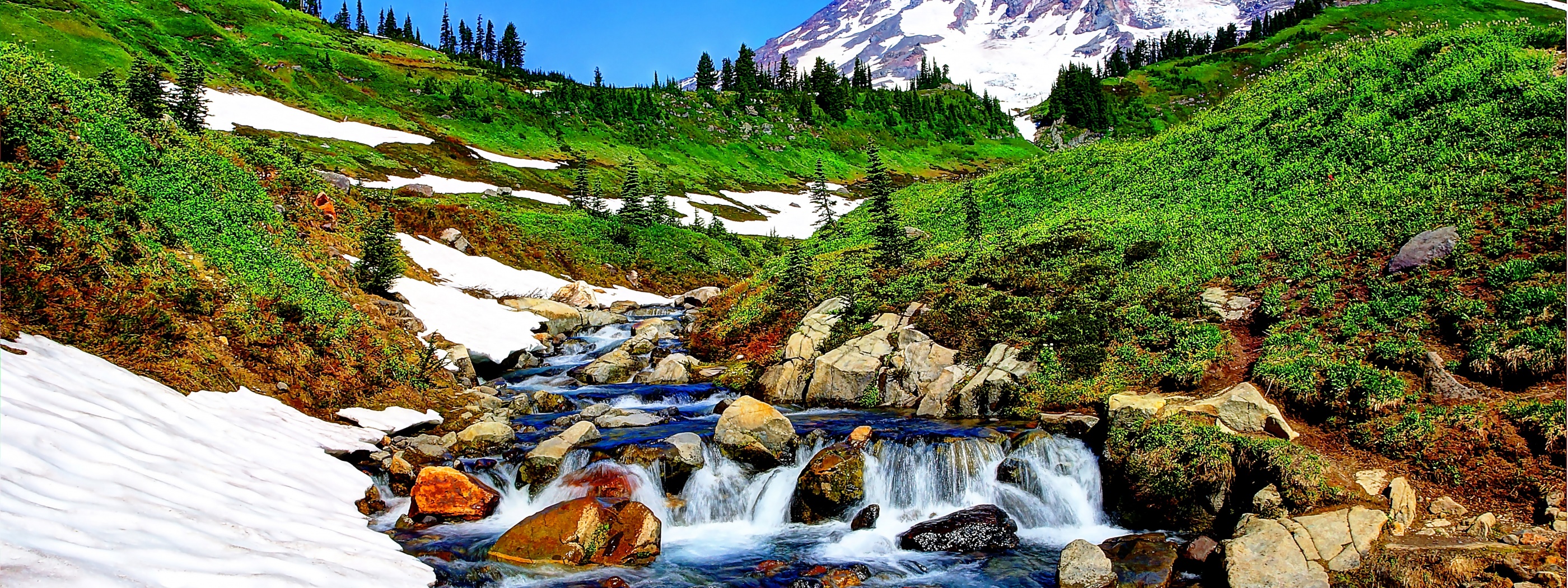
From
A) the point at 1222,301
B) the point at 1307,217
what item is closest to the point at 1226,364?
the point at 1222,301

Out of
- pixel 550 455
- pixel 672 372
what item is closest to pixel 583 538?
pixel 550 455

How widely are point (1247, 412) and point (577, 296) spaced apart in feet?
98.1

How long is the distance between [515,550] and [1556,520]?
1234 cm

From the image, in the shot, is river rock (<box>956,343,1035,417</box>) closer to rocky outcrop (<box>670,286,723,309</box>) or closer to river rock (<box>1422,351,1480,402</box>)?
river rock (<box>1422,351,1480,402</box>)

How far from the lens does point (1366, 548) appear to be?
307 inches

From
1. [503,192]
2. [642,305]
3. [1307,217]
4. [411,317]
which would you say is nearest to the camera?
[1307,217]

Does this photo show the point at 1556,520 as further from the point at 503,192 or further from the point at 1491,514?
the point at 503,192

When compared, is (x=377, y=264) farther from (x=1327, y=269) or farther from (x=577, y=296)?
(x=1327, y=269)

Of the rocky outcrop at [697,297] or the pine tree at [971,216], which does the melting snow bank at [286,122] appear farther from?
A: the pine tree at [971,216]

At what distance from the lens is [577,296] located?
1356 inches

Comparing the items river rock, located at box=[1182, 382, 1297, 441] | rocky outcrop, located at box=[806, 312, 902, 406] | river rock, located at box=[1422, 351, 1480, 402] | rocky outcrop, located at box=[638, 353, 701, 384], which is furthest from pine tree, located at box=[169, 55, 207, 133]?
river rock, located at box=[1422, 351, 1480, 402]

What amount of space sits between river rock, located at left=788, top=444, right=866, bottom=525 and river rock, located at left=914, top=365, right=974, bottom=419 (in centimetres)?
356

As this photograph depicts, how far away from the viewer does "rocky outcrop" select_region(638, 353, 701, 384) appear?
19.6 m

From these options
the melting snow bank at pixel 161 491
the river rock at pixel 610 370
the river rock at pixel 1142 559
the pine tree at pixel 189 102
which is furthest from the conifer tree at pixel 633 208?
the river rock at pixel 1142 559
